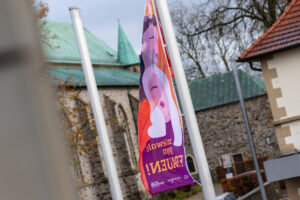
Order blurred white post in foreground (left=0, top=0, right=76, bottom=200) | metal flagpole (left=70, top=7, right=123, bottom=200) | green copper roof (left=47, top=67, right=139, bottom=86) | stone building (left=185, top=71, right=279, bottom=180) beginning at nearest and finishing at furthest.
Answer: blurred white post in foreground (left=0, top=0, right=76, bottom=200), metal flagpole (left=70, top=7, right=123, bottom=200), green copper roof (left=47, top=67, right=139, bottom=86), stone building (left=185, top=71, right=279, bottom=180)

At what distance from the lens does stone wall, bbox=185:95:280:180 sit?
155 ft

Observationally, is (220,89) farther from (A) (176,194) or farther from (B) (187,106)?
(B) (187,106)

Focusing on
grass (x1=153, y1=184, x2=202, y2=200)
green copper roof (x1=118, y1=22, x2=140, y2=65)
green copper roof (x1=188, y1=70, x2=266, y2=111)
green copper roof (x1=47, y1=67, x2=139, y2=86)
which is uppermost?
green copper roof (x1=118, y1=22, x2=140, y2=65)

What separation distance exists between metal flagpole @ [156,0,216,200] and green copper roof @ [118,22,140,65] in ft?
150

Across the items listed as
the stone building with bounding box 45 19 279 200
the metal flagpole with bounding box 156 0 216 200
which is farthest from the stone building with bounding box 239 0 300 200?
the stone building with bounding box 45 19 279 200

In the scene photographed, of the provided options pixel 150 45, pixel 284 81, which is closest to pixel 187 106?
pixel 150 45

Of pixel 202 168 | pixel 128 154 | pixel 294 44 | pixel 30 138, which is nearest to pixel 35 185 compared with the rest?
pixel 30 138

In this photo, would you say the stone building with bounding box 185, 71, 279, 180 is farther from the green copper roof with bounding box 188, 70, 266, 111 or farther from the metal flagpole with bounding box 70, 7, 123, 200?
the metal flagpole with bounding box 70, 7, 123, 200

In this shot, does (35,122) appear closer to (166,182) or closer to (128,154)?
(166,182)

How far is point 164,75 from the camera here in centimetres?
961

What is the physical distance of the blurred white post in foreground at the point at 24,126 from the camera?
0.55m

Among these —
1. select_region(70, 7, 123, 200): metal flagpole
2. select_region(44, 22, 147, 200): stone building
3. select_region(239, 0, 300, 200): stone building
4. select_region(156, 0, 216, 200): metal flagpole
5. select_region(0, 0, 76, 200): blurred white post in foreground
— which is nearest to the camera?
select_region(0, 0, 76, 200): blurred white post in foreground

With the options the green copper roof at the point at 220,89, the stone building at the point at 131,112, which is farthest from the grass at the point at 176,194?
the green copper roof at the point at 220,89

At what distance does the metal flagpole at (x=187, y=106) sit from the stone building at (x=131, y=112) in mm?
29220
